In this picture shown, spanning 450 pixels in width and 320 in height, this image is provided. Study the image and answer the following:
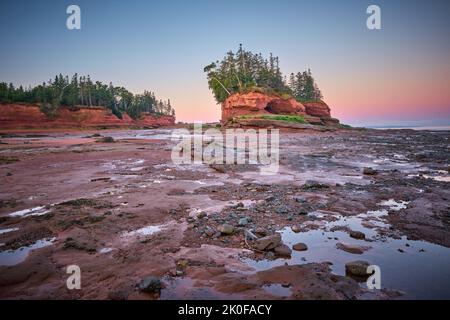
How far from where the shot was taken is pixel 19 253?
166 inches

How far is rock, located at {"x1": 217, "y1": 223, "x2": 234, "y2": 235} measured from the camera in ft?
15.9

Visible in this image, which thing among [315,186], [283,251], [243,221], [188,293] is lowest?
[188,293]

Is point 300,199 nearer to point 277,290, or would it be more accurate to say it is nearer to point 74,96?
point 277,290

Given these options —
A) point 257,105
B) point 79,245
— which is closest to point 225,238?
point 79,245

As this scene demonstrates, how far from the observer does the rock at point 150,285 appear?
124 inches

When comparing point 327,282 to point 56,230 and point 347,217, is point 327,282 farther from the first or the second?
point 56,230

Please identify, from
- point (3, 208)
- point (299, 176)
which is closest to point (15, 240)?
point (3, 208)

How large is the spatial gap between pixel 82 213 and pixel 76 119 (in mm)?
70701

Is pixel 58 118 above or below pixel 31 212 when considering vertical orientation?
above

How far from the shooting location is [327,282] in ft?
10.6

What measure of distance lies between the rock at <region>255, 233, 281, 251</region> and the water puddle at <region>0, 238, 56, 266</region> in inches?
149

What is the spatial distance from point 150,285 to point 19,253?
8.90ft
